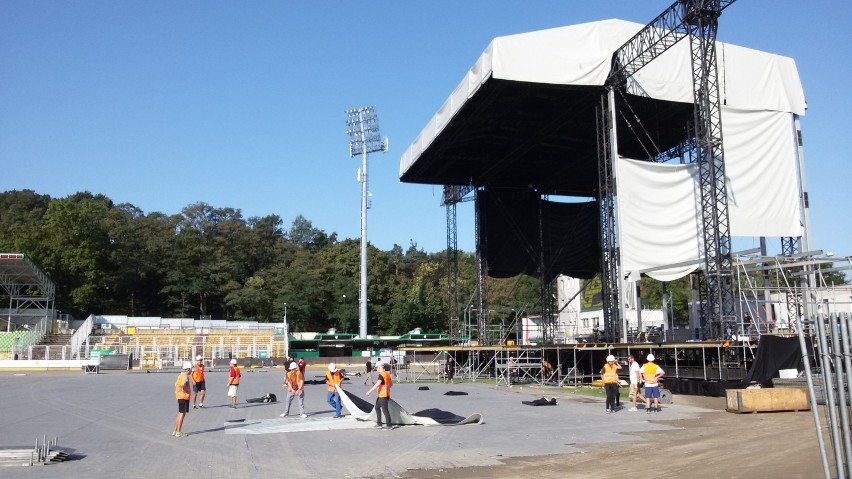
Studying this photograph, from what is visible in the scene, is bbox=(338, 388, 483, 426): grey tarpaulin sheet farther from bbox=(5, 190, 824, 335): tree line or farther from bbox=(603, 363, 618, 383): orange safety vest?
bbox=(5, 190, 824, 335): tree line

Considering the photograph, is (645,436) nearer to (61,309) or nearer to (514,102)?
(514,102)

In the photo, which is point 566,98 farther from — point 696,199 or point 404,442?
point 404,442

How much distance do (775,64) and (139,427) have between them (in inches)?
1352

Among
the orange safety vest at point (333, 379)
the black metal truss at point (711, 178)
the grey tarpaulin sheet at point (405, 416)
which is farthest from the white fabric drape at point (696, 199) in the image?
the orange safety vest at point (333, 379)

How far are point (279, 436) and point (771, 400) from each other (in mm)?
13868

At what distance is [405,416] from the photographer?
1700 centimetres

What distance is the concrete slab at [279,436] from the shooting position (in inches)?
454

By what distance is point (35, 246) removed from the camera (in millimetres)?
76000

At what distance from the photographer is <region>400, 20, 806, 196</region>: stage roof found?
32625mm

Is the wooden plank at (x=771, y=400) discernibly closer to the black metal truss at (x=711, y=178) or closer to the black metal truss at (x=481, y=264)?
the black metal truss at (x=711, y=178)

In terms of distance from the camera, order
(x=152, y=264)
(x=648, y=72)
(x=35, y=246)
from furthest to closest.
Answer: (x=152, y=264)
(x=35, y=246)
(x=648, y=72)

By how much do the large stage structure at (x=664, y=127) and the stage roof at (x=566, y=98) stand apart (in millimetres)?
68

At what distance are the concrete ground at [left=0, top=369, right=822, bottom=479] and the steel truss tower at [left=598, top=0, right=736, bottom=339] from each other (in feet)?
20.8

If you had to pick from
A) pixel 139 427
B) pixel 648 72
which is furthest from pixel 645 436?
pixel 648 72
